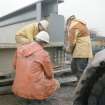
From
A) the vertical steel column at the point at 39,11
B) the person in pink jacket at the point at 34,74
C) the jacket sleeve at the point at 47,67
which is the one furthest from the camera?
the vertical steel column at the point at 39,11

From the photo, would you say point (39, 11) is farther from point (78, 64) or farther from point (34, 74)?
point (34, 74)

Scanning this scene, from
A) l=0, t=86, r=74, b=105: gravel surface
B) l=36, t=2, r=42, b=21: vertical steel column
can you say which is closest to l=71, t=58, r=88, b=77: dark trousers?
l=0, t=86, r=74, b=105: gravel surface

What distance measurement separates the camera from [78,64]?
24.0ft

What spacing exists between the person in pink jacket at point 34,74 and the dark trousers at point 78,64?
1367mm

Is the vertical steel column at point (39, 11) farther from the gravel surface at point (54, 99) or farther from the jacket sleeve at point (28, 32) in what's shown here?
the gravel surface at point (54, 99)

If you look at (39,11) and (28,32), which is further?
(39,11)

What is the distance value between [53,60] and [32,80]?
2117 millimetres

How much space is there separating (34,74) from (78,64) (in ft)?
5.80

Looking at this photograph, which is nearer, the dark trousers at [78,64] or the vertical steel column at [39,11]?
the dark trousers at [78,64]

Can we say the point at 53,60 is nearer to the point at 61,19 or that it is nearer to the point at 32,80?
the point at 61,19

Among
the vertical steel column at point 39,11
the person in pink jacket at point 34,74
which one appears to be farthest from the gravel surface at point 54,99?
the vertical steel column at point 39,11

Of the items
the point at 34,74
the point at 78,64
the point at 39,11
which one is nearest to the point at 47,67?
the point at 34,74

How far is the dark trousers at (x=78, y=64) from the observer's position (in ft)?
24.0

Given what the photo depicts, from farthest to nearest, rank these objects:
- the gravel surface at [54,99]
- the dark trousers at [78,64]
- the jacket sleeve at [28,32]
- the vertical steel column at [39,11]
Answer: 1. the vertical steel column at [39,11]
2. the dark trousers at [78,64]
3. the jacket sleeve at [28,32]
4. the gravel surface at [54,99]
